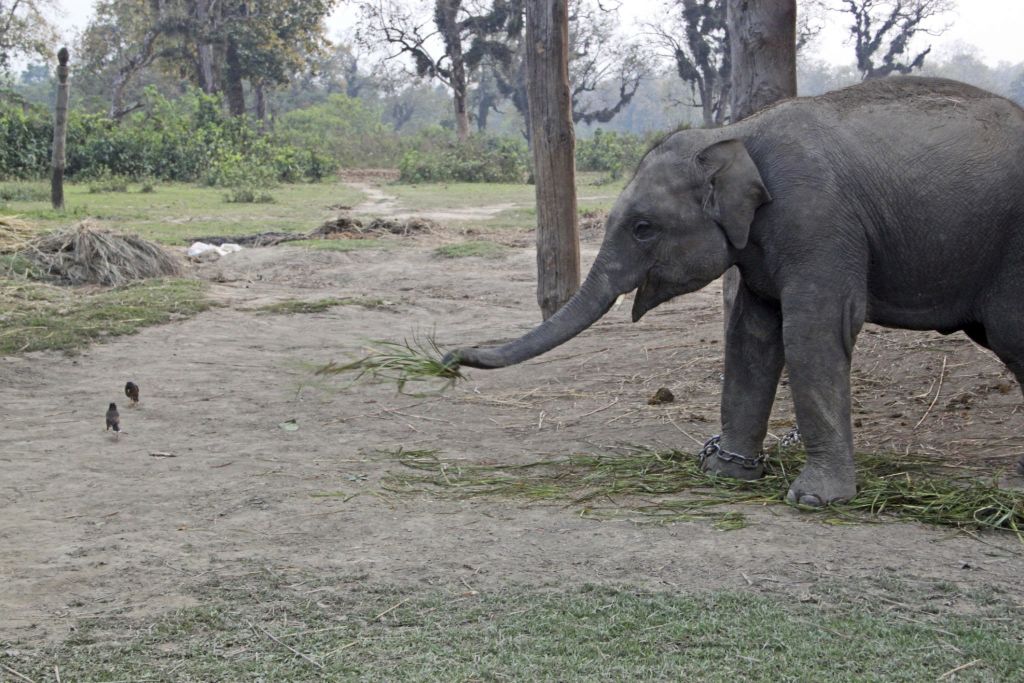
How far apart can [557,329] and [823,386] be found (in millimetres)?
1152

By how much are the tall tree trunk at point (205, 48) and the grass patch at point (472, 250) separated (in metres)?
26.5

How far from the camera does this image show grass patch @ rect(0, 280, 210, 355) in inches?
357

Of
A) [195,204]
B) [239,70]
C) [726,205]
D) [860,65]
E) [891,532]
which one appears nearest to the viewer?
[891,532]

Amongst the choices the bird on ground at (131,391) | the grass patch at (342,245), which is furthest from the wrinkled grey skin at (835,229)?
the grass patch at (342,245)

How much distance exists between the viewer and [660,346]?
8.88m

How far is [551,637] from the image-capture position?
361 centimetres

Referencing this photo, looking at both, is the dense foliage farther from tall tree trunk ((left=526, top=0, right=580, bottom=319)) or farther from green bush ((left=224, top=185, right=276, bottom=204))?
tall tree trunk ((left=526, top=0, right=580, bottom=319))

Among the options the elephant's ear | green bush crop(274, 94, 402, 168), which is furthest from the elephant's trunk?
green bush crop(274, 94, 402, 168)

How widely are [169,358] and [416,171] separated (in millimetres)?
25147

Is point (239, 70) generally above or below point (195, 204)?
above

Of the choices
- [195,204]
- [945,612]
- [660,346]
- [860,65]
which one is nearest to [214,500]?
[945,612]

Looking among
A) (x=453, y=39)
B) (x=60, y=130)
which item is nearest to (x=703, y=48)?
(x=453, y=39)

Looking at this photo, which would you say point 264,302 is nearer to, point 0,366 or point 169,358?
point 169,358

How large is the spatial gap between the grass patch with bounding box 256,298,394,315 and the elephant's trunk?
624 cm
